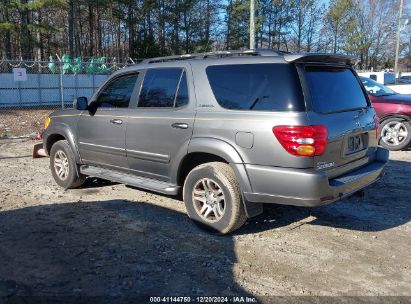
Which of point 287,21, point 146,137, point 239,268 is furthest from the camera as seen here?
point 287,21

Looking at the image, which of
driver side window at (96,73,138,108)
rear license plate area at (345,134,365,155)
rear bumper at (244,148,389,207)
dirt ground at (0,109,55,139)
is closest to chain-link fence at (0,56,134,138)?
dirt ground at (0,109,55,139)

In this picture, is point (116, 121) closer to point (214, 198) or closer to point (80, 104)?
point (80, 104)

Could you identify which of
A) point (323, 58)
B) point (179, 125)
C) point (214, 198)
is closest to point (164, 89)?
point (179, 125)

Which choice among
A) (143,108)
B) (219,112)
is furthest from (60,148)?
(219,112)

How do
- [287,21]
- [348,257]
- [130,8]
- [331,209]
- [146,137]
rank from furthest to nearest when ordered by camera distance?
[287,21]
[130,8]
[331,209]
[146,137]
[348,257]

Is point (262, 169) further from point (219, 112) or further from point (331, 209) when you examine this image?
point (331, 209)

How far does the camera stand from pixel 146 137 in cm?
504

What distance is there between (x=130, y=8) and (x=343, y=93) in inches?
1609

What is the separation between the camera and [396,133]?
955 centimetres

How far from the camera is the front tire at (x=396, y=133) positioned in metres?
9.41

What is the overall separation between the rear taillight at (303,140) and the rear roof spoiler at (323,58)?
0.70 metres

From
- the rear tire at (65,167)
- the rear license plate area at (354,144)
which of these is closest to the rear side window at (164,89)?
the rear tire at (65,167)

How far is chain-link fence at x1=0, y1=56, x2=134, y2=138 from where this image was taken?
54.3 ft

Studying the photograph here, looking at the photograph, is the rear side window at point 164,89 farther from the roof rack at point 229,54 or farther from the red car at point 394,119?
the red car at point 394,119
